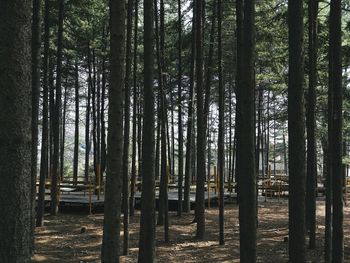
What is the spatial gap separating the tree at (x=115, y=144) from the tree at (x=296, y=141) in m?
2.78

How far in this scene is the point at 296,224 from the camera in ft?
21.9

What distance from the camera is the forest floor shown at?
397 inches

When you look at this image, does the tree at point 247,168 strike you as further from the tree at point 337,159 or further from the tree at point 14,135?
the tree at point 14,135

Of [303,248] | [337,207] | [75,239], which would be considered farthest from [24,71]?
[75,239]

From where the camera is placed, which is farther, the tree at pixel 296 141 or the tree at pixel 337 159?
the tree at pixel 337 159

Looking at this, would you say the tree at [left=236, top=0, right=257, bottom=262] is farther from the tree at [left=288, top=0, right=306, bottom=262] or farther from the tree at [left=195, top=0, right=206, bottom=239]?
the tree at [left=195, top=0, right=206, bottom=239]

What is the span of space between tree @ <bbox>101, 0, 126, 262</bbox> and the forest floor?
4.37 metres

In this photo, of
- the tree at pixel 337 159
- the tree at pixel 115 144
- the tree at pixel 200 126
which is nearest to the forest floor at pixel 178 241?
the tree at pixel 200 126

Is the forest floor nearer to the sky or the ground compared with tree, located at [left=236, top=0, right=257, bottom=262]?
nearer to the ground

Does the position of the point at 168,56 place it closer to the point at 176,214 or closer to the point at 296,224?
the point at 176,214

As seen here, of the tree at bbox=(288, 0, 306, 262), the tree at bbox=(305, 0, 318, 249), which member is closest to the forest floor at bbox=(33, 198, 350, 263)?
the tree at bbox=(305, 0, 318, 249)

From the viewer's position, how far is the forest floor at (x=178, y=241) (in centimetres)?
1009

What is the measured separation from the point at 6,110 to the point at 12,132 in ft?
0.44

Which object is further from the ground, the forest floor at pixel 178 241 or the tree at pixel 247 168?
the tree at pixel 247 168
